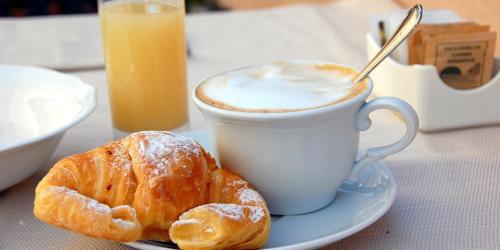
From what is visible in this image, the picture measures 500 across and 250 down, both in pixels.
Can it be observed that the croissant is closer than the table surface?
Yes

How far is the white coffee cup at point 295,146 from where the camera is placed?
2.11ft

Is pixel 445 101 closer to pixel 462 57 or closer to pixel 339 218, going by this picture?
pixel 462 57

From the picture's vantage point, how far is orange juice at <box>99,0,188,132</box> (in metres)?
0.89

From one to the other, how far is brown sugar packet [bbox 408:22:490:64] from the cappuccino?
24 centimetres

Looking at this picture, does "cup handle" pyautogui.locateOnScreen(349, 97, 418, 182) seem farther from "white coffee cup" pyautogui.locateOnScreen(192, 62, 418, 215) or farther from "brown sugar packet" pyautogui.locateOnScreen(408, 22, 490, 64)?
"brown sugar packet" pyautogui.locateOnScreen(408, 22, 490, 64)

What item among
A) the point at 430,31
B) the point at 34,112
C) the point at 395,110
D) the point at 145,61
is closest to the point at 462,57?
the point at 430,31

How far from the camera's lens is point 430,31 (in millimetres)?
940

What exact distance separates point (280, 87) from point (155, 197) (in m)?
0.20

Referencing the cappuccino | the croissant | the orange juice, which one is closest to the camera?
the croissant

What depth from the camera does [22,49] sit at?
1.37 metres

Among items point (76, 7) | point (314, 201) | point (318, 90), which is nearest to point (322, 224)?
point (314, 201)

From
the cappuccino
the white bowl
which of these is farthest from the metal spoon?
the white bowl

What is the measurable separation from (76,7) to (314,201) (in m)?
2.09

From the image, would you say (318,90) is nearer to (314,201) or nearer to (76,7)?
(314,201)
